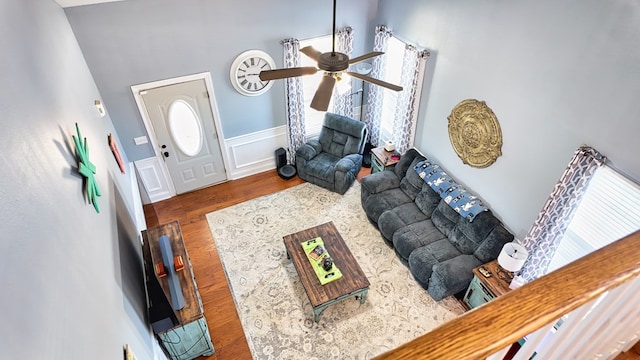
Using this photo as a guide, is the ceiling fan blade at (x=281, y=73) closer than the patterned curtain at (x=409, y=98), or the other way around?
the ceiling fan blade at (x=281, y=73)

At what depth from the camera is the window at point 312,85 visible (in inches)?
235

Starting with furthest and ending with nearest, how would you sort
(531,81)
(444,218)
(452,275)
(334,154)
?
(334,154) → (444,218) → (452,275) → (531,81)

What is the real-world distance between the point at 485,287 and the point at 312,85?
13.9 ft

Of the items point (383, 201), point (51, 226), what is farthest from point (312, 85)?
point (51, 226)

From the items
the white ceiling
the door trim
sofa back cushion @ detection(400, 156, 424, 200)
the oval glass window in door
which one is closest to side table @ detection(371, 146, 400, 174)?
sofa back cushion @ detection(400, 156, 424, 200)

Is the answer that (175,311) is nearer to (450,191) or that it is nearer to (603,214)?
(450,191)

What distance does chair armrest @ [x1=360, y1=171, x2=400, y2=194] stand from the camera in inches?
223

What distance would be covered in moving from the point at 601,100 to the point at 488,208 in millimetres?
1882

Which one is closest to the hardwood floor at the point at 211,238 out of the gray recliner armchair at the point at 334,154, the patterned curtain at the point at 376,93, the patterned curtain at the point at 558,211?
the gray recliner armchair at the point at 334,154

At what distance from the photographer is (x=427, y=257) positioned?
4723mm

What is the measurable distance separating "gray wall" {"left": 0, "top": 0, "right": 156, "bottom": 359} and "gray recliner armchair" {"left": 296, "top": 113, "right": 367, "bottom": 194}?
3.25 metres

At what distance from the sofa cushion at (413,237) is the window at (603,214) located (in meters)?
1.53

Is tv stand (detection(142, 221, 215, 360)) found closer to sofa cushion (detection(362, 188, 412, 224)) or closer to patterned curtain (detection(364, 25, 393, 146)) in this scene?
sofa cushion (detection(362, 188, 412, 224))

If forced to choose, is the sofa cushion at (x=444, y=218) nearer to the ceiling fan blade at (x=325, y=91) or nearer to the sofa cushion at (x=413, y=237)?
the sofa cushion at (x=413, y=237)
